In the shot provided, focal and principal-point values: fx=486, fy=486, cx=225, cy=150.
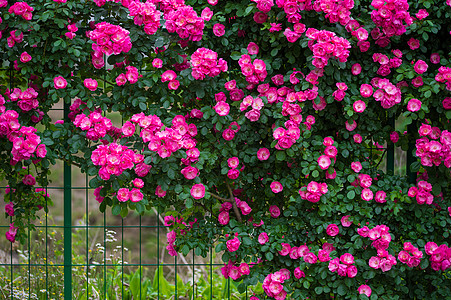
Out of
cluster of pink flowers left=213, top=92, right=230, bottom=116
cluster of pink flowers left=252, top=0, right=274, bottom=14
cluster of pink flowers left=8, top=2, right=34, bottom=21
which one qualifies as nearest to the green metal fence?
cluster of pink flowers left=8, top=2, right=34, bottom=21

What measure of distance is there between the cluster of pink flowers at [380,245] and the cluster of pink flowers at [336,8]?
3.45 feet

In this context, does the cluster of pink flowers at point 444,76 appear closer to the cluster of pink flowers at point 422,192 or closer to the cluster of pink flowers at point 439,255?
the cluster of pink flowers at point 422,192

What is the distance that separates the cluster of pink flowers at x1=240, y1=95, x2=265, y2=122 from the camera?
242 cm

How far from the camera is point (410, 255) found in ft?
8.13

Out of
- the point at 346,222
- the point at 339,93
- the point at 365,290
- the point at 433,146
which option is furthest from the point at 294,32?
the point at 365,290

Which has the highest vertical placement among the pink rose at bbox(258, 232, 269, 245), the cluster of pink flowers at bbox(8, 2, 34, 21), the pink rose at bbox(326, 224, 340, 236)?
the cluster of pink flowers at bbox(8, 2, 34, 21)

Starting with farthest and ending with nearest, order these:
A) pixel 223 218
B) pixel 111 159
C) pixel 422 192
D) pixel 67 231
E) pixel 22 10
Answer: pixel 67 231, pixel 223 218, pixel 422 192, pixel 22 10, pixel 111 159

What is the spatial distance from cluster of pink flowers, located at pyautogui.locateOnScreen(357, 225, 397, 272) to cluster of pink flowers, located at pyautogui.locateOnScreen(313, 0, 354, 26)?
1.05 m

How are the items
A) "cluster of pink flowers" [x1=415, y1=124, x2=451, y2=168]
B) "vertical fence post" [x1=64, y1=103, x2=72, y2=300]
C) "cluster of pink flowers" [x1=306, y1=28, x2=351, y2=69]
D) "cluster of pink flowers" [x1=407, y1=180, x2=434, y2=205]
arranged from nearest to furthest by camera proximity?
"cluster of pink flowers" [x1=306, y1=28, x2=351, y2=69], "cluster of pink flowers" [x1=415, y1=124, x2=451, y2=168], "cluster of pink flowers" [x1=407, y1=180, x2=434, y2=205], "vertical fence post" [x1=64, y1=103, x2=72, y2=300]

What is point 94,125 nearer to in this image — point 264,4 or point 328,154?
point 264,4

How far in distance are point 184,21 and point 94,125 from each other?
0.67m

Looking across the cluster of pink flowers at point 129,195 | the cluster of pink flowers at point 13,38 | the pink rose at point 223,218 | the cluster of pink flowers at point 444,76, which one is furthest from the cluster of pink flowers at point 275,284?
the cluster of pink flowers at point 13,38

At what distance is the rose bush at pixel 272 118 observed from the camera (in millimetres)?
2381

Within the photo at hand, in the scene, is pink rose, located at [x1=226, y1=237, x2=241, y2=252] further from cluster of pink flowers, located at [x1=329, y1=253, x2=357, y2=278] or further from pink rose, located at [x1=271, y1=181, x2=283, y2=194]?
cluster of pink flowers, located at [x1=329, y1=253, x2=357, y2=278]
